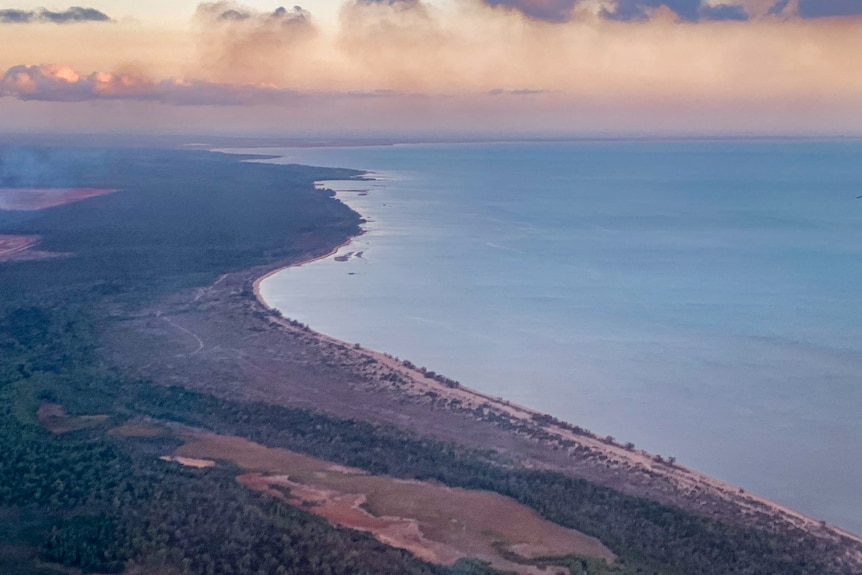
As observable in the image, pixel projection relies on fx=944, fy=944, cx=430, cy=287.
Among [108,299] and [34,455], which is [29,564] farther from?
[108,299]

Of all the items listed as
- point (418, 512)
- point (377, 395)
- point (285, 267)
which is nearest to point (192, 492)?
point (418, 512)

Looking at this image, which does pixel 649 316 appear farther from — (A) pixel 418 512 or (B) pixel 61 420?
(B) pixel 61 420

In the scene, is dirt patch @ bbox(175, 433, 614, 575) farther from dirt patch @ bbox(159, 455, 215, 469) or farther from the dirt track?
the dirt track

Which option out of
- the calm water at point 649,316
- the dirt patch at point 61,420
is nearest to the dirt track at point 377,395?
the calm water at point 649,316

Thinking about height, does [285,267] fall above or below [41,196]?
below

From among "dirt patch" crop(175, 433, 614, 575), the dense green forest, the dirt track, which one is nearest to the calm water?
the dirt track
